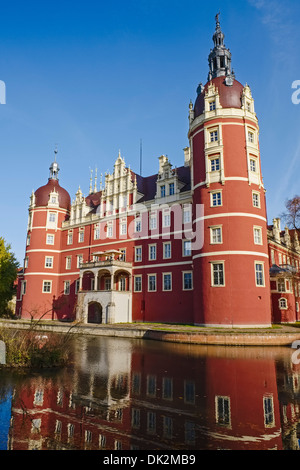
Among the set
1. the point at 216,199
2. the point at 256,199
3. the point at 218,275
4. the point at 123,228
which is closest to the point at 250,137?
the point at 256,199

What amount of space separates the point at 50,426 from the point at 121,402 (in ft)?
7.76

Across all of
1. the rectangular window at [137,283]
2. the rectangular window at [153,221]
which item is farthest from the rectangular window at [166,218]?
the rectangular window at [137,283]

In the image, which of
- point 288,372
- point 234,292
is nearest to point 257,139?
point 234,292

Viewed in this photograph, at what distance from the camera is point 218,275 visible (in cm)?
2803

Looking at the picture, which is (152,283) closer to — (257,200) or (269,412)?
(257,200)

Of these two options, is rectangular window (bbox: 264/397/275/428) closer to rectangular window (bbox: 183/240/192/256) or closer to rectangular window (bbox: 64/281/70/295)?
rectangular window (bbox: 183/240/192/256)

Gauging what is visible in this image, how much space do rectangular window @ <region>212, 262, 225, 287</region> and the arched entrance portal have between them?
18.5 meters

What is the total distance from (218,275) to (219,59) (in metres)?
25.1

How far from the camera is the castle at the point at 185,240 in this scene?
1114 inches

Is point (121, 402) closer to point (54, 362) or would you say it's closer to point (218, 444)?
point (218, 444)

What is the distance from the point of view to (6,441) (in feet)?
18.9

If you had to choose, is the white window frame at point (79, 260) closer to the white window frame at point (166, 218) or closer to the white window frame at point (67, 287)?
the white window frame at point (67, 287)

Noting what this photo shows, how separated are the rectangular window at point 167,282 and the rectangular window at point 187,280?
1875 millimetres
